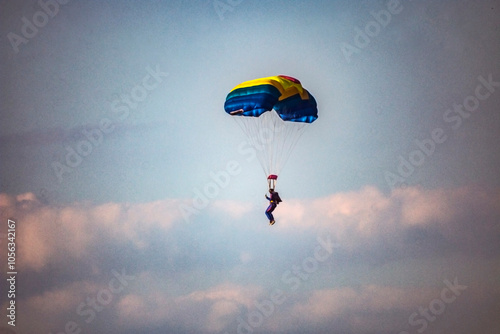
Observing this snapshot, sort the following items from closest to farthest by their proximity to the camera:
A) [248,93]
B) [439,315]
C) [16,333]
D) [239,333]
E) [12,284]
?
1. [248,93]
2. [12,284]
3. [16,333]
4. [439,315]
5. [239,333]

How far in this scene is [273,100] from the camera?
44.3 meters

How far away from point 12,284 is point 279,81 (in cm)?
2694

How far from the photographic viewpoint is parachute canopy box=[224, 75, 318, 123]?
145ft

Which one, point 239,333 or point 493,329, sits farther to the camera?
point 239,333

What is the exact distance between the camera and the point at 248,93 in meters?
44.7

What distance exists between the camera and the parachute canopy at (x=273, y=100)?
1737 inches

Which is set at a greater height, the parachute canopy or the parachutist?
the parachute canopy

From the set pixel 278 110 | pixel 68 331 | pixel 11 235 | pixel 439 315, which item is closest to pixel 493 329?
pixel 439 315

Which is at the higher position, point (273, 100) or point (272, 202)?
point (273, 100)

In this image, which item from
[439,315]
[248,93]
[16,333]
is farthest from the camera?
[439,315]

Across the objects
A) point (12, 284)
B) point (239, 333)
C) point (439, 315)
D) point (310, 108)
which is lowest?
point (12, 284)

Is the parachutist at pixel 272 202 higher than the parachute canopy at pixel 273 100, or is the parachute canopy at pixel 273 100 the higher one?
the parachute canopy at pixel 273 100

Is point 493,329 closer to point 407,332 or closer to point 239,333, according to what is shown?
point 407,332

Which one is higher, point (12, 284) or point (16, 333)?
point (16, 333)
